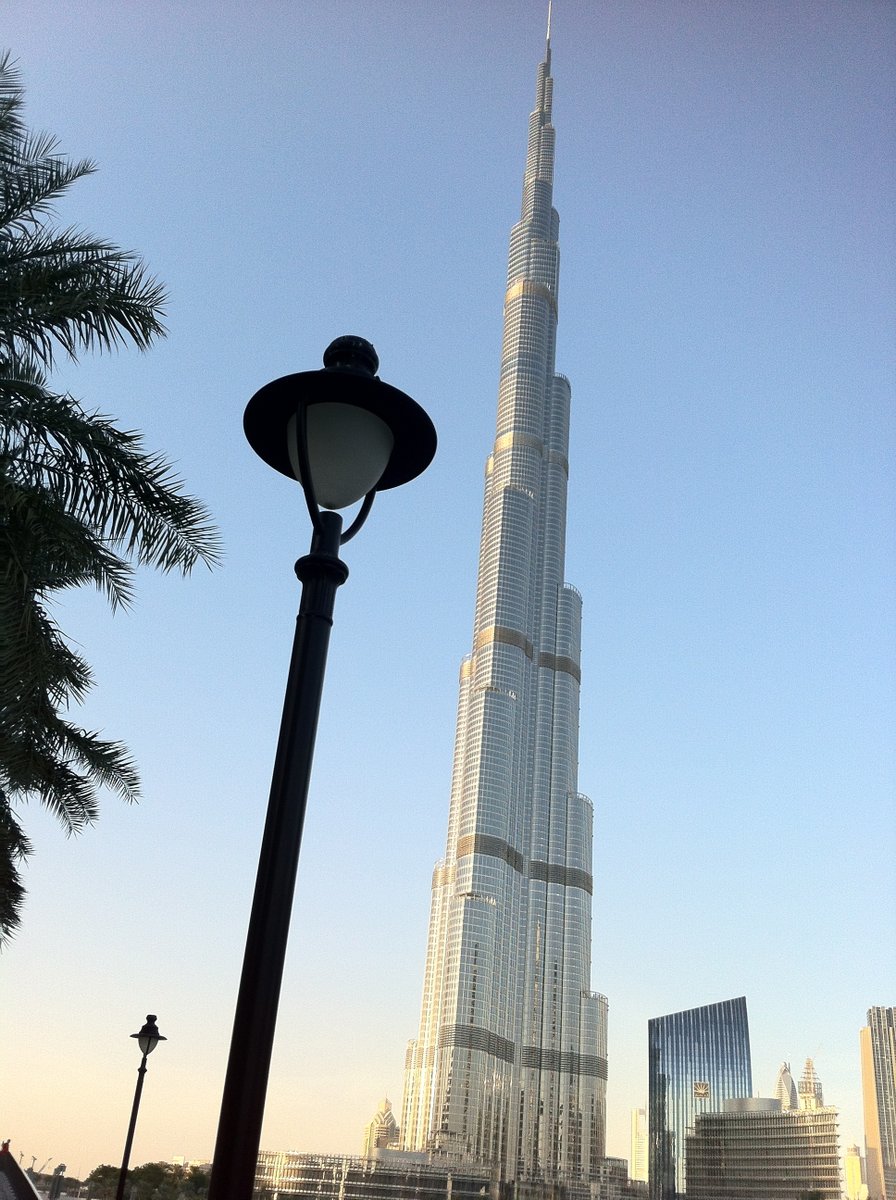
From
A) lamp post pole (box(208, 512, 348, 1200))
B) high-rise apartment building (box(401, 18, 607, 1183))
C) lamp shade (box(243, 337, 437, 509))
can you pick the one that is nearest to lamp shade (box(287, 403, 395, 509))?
lamp shade (box(243, 337, 437, 509))

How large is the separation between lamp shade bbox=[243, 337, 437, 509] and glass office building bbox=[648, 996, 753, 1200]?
190142 millimetres

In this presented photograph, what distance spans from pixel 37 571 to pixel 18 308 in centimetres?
254

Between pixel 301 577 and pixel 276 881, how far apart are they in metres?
1.25

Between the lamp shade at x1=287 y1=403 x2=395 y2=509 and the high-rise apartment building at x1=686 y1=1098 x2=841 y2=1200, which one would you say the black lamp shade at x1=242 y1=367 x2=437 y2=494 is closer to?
the lamp shade at x1=287 y1=403 x2=395 y2=509

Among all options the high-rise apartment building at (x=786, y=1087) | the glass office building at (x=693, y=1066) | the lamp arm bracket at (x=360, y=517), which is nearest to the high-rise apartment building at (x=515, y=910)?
the glass office building at (x=693, y=1066)

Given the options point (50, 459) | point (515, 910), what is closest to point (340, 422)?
point (50, 459)

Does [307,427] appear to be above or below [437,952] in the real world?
below

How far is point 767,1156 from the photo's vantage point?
520ft

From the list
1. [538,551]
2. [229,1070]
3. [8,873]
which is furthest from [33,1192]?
[538,551]

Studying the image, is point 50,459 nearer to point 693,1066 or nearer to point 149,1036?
point 149,1036

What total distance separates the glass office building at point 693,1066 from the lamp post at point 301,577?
190090mm

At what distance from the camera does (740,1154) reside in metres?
162

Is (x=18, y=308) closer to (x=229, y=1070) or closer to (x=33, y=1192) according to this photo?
(x=229, y=1070)

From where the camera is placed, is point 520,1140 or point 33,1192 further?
point 520,1140
